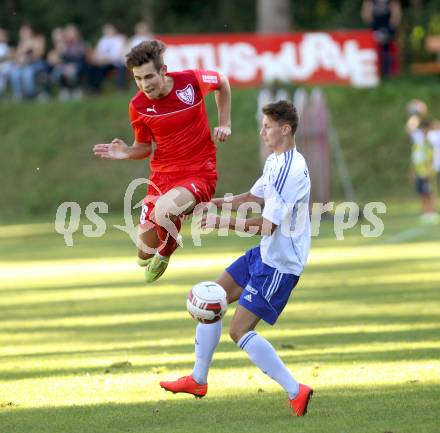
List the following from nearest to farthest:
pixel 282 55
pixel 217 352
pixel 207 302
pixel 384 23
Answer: pixel 207 302
pixel 217 352
pixel 282 55
pixel 384 23

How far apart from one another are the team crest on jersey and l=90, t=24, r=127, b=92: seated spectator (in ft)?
78.9

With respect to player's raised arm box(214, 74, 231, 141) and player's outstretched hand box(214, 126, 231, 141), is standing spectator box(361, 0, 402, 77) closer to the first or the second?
player's raised arm box(214, 74, 231, 141)

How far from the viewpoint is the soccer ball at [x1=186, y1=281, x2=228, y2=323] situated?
27.1ft

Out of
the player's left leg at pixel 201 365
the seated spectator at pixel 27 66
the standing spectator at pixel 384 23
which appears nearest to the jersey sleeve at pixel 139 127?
the player's left leg at pixel 201 365

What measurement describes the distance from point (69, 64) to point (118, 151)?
82.6 ft

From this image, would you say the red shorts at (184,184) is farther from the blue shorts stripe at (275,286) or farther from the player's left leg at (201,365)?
the blue shorts stripe at (275,286)

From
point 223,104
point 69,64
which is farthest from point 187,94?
point 69,64

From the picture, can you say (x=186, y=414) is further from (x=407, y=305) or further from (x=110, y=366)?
(x=407, y=305)

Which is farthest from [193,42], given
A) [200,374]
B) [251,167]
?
[200,374]

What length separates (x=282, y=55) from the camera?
3156cm

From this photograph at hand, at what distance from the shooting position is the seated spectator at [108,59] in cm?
3322

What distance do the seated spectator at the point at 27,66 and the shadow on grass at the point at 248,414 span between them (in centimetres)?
2551

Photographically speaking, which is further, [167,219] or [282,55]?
[282,55]

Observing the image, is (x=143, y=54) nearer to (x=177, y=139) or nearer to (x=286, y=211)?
(x=177, y=139)
